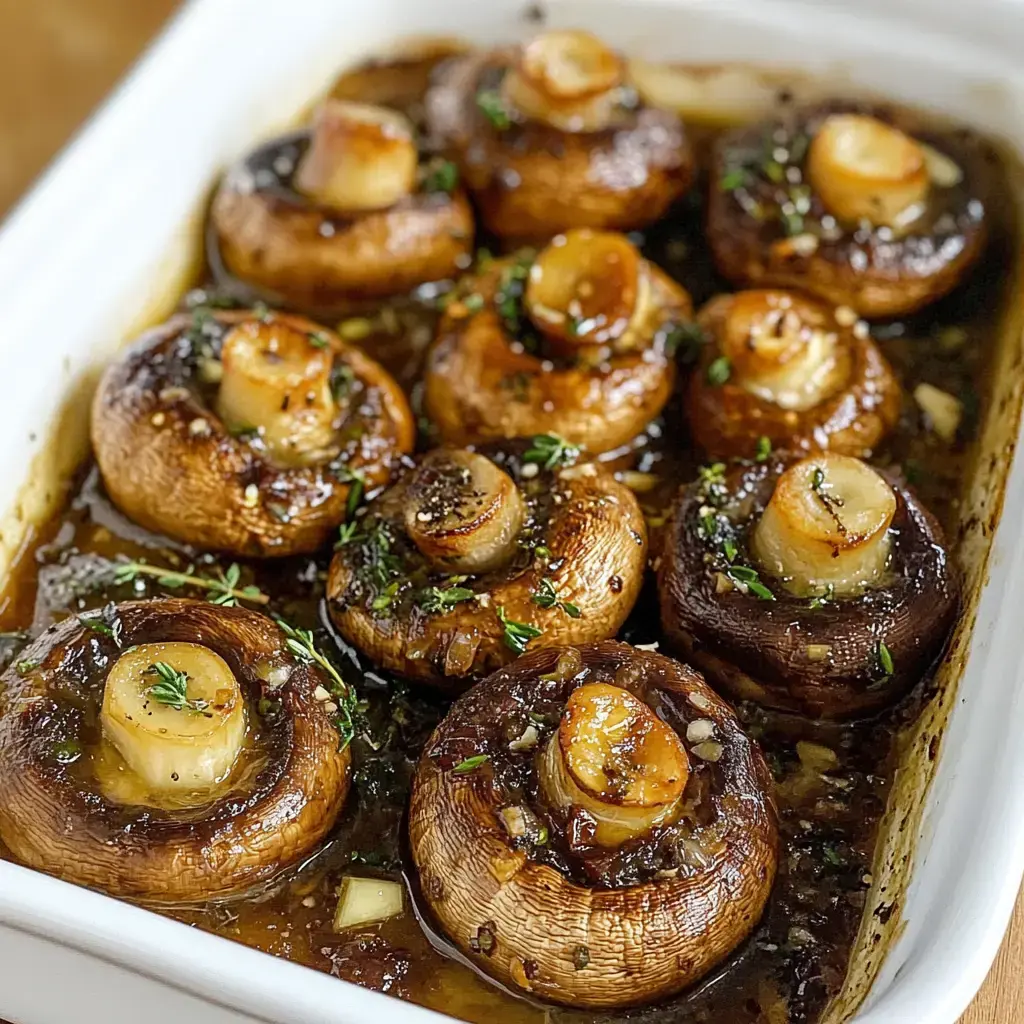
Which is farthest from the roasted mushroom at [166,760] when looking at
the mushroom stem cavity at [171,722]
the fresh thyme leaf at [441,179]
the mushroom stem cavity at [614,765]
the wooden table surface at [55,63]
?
the wooden table surface at [55,63]

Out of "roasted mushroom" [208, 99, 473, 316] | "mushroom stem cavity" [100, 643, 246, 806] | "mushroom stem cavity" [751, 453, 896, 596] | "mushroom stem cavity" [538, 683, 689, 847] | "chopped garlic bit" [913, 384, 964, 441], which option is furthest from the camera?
"roasted mushroom" [208, 99, 473, 316]

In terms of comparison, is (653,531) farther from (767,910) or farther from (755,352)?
(767,910)

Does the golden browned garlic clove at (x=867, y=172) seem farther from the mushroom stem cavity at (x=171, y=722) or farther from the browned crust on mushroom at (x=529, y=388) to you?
the mushroom stem cavity at (x=171, y=722)

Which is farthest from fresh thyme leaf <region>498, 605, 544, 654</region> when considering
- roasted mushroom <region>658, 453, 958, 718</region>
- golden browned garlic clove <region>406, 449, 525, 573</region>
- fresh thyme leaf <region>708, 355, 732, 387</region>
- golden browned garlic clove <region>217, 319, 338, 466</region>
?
fresh thyme leaf <region>708, 355, 732, 387</region>

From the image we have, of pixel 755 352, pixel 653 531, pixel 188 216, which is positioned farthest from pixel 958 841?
pixel 188 216

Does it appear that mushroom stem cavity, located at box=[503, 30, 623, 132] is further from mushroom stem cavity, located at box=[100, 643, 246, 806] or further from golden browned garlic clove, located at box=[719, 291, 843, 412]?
mushroom stem cavity, located at box=[100, 643, 246, 806]

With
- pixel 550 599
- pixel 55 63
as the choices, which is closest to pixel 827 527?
pixel 550 599
